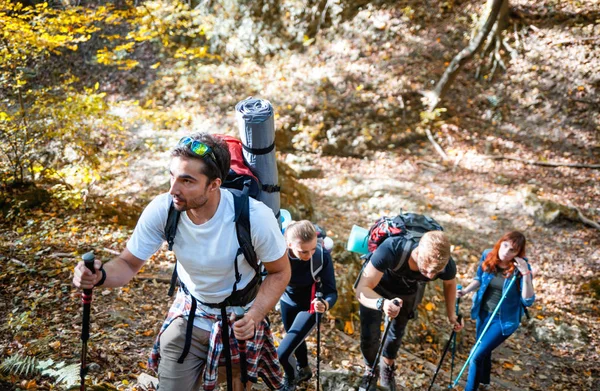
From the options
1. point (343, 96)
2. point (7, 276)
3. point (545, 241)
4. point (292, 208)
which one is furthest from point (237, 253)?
point (343, 96)

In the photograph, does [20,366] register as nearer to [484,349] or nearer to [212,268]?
[212,268]

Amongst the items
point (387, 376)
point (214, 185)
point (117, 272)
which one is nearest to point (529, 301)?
point (387, 376)

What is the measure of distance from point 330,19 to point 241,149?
1285cm

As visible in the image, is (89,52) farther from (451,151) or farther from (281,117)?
(451,151)

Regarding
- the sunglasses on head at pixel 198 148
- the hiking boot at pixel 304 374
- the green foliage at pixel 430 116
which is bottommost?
the green foliage at pixel 430 116

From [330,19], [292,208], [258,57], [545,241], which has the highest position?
[330,19]

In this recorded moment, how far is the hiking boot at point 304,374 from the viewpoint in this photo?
4.44 m

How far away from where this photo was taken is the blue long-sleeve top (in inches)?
163

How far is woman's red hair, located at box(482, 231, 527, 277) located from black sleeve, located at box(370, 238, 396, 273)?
182 centimetres

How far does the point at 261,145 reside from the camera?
127 inches

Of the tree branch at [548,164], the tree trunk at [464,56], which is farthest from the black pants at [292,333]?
the tree trunk at [464,56]

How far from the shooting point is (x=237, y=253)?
258 centimetres

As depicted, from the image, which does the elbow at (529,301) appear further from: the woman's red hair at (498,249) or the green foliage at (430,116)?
the green foliage at (430,116)

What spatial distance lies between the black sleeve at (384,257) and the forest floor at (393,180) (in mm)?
1733
